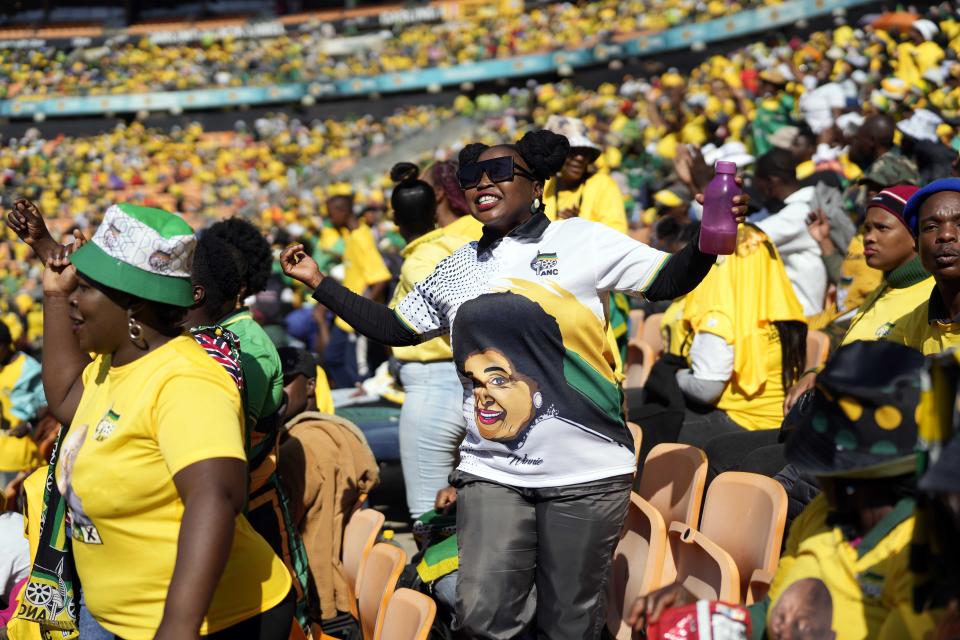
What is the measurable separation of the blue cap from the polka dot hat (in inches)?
49.4

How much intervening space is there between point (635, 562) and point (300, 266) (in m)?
1.52

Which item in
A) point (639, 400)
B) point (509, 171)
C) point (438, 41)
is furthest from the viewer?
point (438, 41)

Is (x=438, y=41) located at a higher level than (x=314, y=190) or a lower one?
higher

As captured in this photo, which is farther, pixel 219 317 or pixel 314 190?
pixel 314 190

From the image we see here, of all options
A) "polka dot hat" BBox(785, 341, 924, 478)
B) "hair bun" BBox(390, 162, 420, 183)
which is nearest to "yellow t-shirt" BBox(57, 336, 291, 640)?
"polka dot hat" BBox(785, 341, 924, 478)

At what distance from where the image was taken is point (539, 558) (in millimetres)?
3025

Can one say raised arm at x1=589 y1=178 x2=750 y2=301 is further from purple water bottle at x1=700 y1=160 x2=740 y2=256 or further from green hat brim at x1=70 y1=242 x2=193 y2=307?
green hat brim at x1=70 y1=242 x2=193 y2=307

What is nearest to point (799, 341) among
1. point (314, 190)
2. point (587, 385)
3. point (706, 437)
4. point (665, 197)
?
point (706, 437)

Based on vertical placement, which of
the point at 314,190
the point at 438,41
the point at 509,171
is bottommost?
the point at 314,190

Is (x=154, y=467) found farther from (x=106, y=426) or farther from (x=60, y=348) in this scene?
(x=60, y=348)

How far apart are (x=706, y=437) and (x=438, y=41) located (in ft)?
95.9

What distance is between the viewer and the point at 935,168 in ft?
23.6

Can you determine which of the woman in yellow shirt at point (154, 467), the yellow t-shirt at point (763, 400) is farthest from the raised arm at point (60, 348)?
the yellow t-shirt at point (763, 400)

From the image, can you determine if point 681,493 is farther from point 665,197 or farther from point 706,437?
point 665,197
